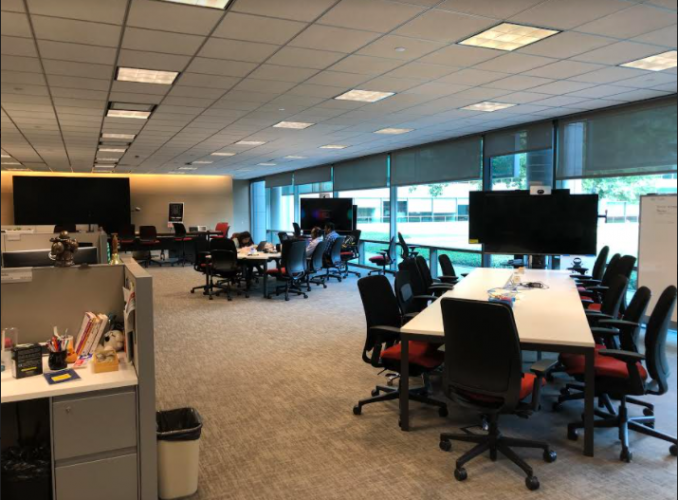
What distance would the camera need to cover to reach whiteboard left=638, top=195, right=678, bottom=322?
2.67 feet

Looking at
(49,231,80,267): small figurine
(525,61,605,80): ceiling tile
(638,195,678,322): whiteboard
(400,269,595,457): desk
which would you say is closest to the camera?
(638,195,678,322): whiteboard

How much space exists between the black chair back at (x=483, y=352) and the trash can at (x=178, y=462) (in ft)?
4.66

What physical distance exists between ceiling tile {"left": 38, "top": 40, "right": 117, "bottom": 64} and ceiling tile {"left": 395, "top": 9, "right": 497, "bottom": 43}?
2352mm

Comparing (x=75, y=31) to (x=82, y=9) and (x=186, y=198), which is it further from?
(x=186, y=198)

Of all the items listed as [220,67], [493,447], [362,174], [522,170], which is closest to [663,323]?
[493,447]

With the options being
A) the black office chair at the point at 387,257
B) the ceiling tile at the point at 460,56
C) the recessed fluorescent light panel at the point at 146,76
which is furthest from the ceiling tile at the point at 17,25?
the black office chair at the point at 387,257

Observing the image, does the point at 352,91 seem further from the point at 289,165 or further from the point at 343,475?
the point at 289,165

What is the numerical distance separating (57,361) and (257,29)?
255 centimetres

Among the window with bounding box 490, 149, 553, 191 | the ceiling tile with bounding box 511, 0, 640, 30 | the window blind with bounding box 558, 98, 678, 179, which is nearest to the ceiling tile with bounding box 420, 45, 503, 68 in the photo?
the ceiling tile with bounding box 511, 0, 640, 30

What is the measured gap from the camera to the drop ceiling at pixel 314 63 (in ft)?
11.0

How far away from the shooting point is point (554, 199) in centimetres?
579

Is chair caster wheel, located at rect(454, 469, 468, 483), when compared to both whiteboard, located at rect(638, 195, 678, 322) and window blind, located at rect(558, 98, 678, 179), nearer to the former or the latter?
whiteboard, located at rect(638, 195, 678, 322)

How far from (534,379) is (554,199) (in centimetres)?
344

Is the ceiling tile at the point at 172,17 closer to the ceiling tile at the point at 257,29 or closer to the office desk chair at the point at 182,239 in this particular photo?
the ceiling tile at the point at 257,29
